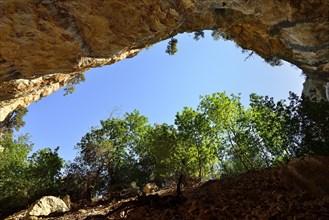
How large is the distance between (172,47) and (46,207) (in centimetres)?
1608

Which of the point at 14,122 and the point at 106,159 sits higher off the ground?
the point at 14,122

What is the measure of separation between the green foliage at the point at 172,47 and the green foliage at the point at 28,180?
15383 millimetres

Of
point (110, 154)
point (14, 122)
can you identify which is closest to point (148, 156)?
point (110, 154)

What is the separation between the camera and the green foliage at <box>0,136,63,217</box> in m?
24.5

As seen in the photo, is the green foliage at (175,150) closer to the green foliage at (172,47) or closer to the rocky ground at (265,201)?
the green foliage at (172,47)

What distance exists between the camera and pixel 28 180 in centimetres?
2569

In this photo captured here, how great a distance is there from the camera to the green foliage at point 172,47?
24.5 metres

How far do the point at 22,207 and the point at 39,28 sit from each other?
17565 millimetres

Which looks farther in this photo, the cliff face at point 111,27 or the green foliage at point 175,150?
→ the green foliage at point 175,150

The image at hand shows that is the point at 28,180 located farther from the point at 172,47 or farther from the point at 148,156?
the point at 172,47

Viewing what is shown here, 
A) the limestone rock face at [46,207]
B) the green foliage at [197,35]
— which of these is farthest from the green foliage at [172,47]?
the limestone rock face at [46,207]

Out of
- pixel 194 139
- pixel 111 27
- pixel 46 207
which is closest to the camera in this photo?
pixel 111 27

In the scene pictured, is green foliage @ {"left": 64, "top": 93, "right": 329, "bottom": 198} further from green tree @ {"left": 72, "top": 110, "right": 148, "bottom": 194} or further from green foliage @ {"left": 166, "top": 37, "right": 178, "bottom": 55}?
green foliage @ {"left": 166, "top": 37, "right": 178, "bottom": 55}

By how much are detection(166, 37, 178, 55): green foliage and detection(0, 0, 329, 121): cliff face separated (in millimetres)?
6467
